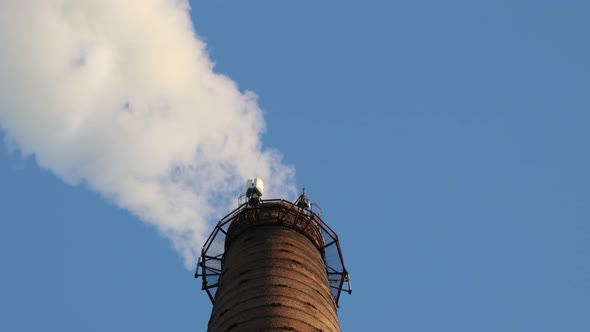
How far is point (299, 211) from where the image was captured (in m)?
20.9

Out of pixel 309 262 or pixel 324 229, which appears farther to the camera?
pixel 324 229

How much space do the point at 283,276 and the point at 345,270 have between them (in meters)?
4.67

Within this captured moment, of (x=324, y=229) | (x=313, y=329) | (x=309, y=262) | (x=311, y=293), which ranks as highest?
(x=324, y=229)

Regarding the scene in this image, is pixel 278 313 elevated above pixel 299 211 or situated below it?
below

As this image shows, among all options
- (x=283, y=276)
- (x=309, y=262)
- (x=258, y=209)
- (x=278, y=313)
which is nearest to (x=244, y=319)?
(x=278, y=313)

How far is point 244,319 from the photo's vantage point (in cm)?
1568

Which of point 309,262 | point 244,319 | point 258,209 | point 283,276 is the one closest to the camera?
point 244,319

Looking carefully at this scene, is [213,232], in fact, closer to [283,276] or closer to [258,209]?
[258,209]

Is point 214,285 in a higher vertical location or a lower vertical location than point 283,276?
higher

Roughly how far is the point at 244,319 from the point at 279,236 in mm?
4194

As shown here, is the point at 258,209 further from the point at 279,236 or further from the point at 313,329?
the point at 313,329

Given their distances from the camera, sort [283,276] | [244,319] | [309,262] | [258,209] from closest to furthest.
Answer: [244,319], [283,276], [309,262], [258,209]

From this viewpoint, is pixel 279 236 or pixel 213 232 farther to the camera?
pixel 213 232

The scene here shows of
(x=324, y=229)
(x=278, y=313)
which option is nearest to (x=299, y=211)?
(x=324, y=229)
